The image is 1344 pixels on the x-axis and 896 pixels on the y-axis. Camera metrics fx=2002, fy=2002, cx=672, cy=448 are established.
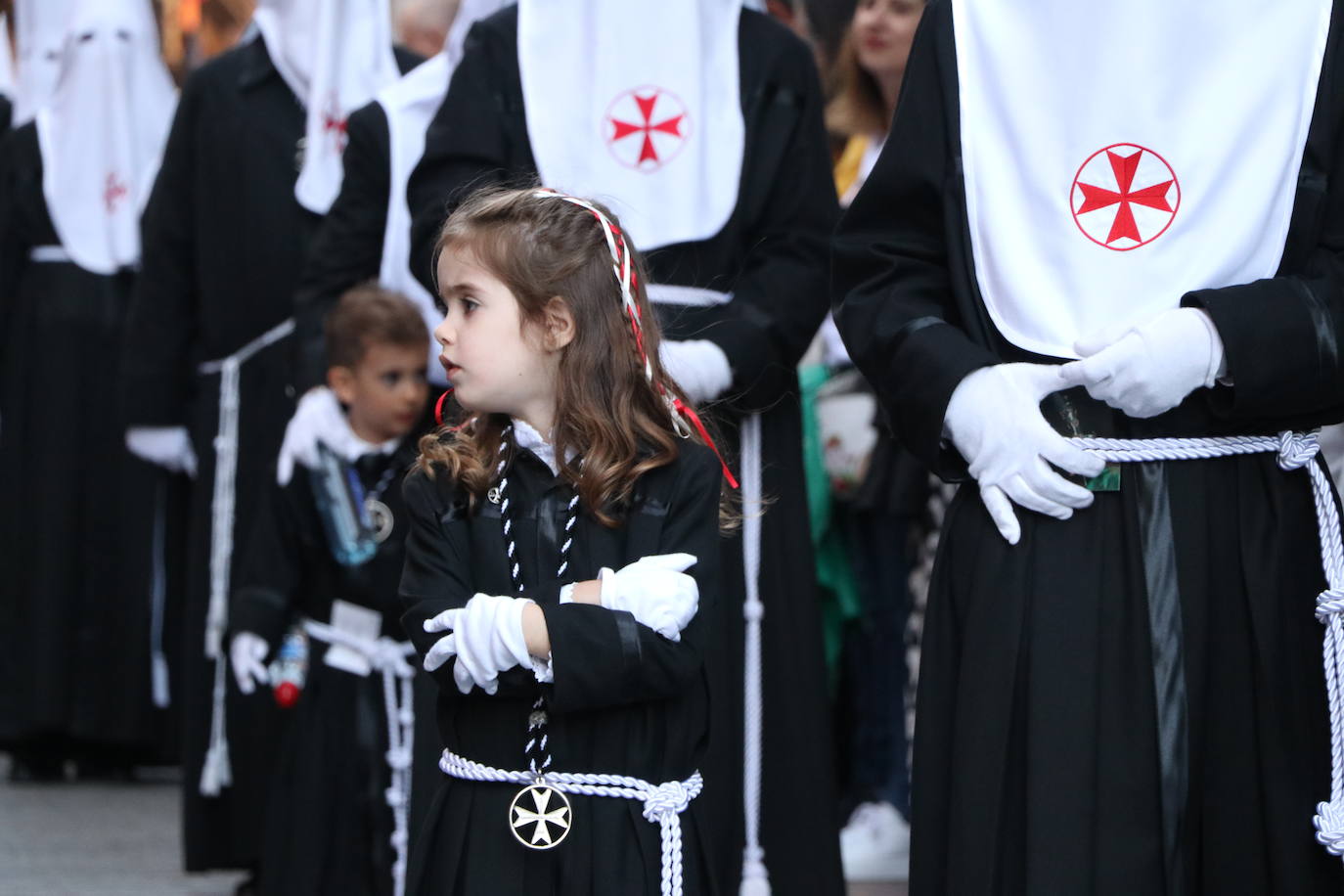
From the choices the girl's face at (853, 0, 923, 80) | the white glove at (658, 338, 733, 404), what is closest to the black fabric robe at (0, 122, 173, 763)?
the girl's face at (853, 0, 923, 80)

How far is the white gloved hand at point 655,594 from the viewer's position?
253cm

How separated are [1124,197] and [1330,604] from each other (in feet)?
2.02

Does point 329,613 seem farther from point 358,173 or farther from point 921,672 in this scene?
point 921,672

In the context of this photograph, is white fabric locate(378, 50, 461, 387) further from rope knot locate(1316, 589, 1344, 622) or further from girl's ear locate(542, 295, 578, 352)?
rope knot locate(1316, 589, 1344, 622)

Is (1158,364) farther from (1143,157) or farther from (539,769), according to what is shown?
(539,769)

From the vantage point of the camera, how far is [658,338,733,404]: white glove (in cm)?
347

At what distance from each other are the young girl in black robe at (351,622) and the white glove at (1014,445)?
1616mm

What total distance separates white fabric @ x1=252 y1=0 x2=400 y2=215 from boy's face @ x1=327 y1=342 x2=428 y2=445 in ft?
2.96

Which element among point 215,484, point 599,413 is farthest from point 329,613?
point 599,413

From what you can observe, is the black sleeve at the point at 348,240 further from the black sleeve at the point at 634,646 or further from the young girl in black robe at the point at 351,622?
the black sleeve at the point at 634,646

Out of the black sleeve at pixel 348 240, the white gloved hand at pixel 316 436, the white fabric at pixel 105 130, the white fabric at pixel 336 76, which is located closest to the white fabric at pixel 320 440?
the white gloved hand at pixel 316 436

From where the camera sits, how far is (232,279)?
17.0ft

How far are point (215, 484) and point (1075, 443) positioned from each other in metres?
3.14

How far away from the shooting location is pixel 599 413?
8.93 feet
